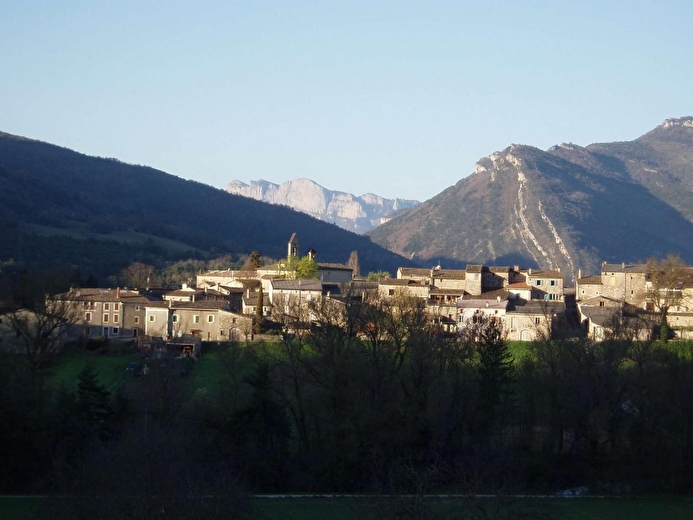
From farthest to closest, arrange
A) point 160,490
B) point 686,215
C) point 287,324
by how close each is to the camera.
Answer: point 686,215 < point 287,324 < point 160,490

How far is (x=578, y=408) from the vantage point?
34.8 meters

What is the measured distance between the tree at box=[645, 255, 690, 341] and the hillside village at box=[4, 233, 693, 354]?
0.10 m

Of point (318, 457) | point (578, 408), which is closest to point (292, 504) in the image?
point (318, 457)

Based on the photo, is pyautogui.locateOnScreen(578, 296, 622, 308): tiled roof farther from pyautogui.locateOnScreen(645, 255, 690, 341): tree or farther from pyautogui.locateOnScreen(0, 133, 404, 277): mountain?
pyautogui.locateOnScreen(0, 133, 404, 277): mountain

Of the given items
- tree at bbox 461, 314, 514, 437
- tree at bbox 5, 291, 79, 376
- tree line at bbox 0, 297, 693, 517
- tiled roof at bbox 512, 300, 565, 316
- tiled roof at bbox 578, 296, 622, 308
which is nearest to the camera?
tree line at bbox 0, 297, 693, 517

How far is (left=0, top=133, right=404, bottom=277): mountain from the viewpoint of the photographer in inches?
3819

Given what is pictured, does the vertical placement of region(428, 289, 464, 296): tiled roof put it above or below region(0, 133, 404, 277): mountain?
below

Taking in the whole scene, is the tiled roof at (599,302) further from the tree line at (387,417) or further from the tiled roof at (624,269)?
the tree line at (387,417)

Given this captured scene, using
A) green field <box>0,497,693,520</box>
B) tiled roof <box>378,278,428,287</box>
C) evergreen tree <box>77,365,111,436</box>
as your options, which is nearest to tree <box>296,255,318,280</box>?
tiled roof <box>378,278,428,287</box>

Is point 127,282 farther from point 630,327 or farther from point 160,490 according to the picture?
point 160,490

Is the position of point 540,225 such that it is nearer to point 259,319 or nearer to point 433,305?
point 433,305

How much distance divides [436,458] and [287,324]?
14191 mm

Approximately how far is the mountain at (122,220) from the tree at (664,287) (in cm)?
4201

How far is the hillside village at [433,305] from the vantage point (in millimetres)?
48375
